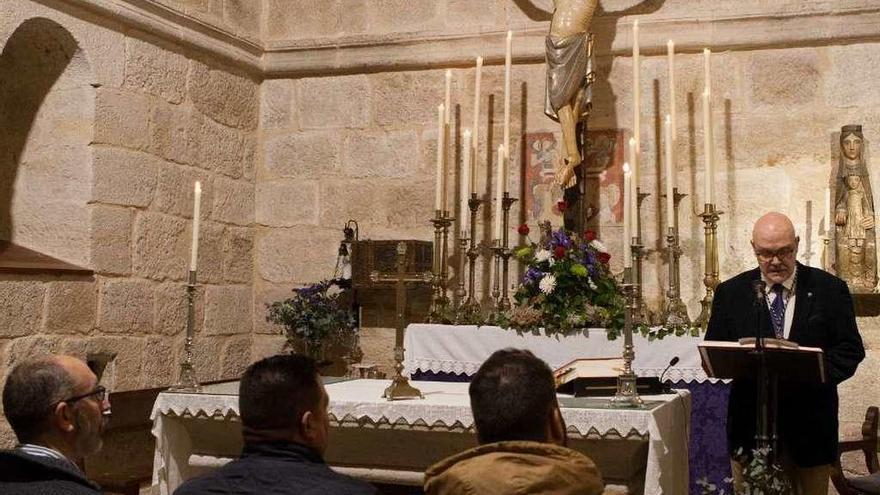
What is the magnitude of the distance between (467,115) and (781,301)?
346cm

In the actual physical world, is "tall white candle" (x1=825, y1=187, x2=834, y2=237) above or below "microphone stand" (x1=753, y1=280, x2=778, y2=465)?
above

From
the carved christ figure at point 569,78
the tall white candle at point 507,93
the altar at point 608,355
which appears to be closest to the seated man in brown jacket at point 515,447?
the altar at point 608,355

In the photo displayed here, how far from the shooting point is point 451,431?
3.48m

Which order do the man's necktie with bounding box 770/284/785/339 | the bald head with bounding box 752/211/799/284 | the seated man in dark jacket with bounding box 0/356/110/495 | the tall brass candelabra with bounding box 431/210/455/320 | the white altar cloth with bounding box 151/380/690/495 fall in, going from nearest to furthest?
the seated man in dark jacket with bounding box 0/356/110/495 < the white altar cloth with bounding box 151/380/690/495 < the bald head with bounding box 752/211/799/284 < the man's necktie with bounding box 770/284/785/339 < the tall brass candelabra with bounding box 431/210/455/320

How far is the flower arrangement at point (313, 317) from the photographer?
653cm

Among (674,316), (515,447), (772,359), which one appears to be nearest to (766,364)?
(772,359)

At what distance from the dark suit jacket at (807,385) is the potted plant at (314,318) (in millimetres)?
3133

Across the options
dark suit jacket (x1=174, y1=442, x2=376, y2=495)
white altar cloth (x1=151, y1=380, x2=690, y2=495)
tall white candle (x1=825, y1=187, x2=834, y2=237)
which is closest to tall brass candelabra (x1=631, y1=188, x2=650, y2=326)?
tall white candle (x1=825, y1=187, x2=834, y2=237)

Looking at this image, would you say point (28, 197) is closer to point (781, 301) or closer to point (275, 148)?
point (275, 148)

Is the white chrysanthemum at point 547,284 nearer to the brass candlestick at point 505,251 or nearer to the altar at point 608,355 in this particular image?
A: the altar at point 608,355

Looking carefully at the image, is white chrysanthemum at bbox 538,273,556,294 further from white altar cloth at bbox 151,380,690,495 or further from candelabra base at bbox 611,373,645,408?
candelabra base at bbox 611,373,645,408

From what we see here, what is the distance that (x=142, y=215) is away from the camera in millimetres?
6129

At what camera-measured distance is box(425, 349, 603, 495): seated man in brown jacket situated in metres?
1.95

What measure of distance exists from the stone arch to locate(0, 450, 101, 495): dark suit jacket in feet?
12.8
